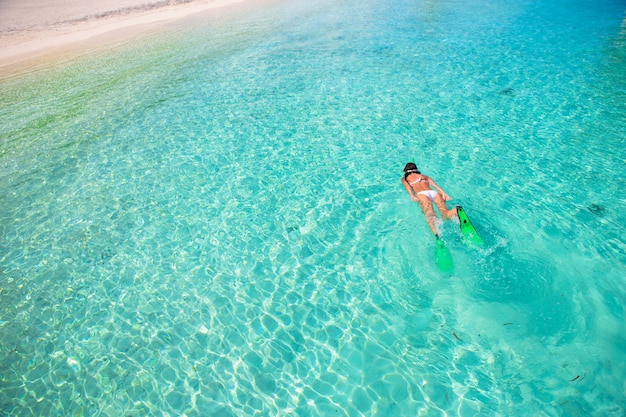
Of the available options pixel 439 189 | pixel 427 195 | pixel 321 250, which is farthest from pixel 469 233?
pixel 321 250

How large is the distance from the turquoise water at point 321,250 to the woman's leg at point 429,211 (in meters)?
0.26

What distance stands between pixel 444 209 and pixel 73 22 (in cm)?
3546

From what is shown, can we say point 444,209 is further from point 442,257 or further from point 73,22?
point 73,22

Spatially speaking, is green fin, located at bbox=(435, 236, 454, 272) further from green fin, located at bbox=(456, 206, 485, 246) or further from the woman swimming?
green fin, located at bbox=(456, 206, 485, 246)

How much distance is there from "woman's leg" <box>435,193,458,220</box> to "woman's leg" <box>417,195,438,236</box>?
139 mm

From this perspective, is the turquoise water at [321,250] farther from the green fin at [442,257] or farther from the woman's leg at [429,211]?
the woman's leg at [429,211]

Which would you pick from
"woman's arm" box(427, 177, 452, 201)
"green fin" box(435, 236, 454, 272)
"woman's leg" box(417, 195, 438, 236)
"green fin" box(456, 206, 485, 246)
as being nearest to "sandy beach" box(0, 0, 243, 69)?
"woman's arm" box(427, 177, 452, 201)

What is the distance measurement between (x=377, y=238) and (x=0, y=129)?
1452cm

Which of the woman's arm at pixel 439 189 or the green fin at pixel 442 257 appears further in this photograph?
the woman's arm at pixel 439 189

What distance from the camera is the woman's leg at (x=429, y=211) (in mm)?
6234

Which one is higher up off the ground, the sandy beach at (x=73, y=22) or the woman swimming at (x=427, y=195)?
the sandy beach at (x=73, y=22)

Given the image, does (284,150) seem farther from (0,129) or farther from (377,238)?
(0,129)

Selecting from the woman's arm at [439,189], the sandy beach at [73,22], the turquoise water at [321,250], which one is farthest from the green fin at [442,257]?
the sandy beach at [73,22]

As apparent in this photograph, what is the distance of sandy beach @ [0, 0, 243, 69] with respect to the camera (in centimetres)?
2322
